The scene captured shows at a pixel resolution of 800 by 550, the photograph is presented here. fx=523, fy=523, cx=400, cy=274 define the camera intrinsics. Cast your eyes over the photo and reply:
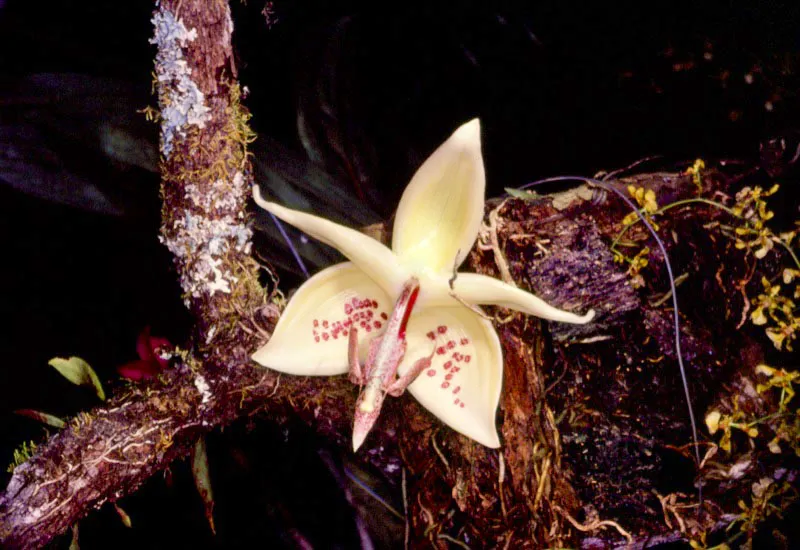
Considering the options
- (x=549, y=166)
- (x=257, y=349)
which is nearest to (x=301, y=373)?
(x=257, y=349)

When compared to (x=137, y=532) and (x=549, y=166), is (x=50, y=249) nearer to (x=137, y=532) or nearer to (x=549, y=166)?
(x=137, y=532)

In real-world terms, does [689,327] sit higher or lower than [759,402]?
higher

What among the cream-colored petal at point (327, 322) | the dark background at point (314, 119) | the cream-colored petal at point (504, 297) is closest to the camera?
the cream-colored petal at point (504, 297)

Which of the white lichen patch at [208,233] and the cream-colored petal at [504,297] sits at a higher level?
the white lichen patch at [208,233]

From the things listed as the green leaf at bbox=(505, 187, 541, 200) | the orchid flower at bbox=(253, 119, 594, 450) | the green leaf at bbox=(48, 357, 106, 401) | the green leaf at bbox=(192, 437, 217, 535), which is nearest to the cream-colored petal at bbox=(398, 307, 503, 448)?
the orchid flower at bbox=(253, 119, 594, 450)

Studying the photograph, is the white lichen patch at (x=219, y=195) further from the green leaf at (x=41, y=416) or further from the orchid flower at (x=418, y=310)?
the green leaf at (x=41, y=416)

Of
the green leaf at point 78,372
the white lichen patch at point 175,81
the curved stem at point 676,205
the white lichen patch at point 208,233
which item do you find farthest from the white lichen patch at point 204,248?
the curved stem at point 676,205

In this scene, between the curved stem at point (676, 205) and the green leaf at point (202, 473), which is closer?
the curved stem at point (676, 205)

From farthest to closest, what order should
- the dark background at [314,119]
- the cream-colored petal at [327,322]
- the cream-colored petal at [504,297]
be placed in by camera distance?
1. the dark background at [314,119]
2. the cream-colored petal at [327,322]
3. the cream-colored petal at [504,297]
